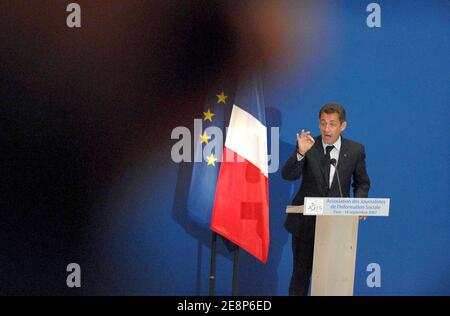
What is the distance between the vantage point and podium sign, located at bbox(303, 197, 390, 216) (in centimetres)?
456

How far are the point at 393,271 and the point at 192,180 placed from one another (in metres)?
1.67

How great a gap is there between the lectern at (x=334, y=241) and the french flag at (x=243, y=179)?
Result: 642 mm

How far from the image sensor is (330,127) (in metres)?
4.97

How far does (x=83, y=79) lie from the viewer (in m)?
5.37

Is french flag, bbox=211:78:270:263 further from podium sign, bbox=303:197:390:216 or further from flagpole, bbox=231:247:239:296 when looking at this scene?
podium sign, bbox=303:197:390:216

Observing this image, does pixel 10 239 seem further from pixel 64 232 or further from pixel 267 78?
pixel 267 78

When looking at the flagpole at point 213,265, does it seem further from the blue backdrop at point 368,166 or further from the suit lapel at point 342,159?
the suit lapel at point 342,159

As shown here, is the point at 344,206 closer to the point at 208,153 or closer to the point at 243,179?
the point at 243,179

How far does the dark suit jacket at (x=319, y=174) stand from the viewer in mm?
4969

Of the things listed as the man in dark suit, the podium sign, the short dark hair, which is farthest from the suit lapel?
the podium sign

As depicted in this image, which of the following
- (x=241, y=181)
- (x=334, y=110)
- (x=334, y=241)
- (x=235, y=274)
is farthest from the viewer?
(x=235, y=274)

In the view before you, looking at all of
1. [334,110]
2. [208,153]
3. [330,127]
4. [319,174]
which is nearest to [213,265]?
[208,153]

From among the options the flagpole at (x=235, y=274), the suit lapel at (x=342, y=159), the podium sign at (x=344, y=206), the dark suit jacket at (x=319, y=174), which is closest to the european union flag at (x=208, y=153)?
the flagpole at (x=235, y=274)

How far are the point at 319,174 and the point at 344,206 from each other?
0.44 m
